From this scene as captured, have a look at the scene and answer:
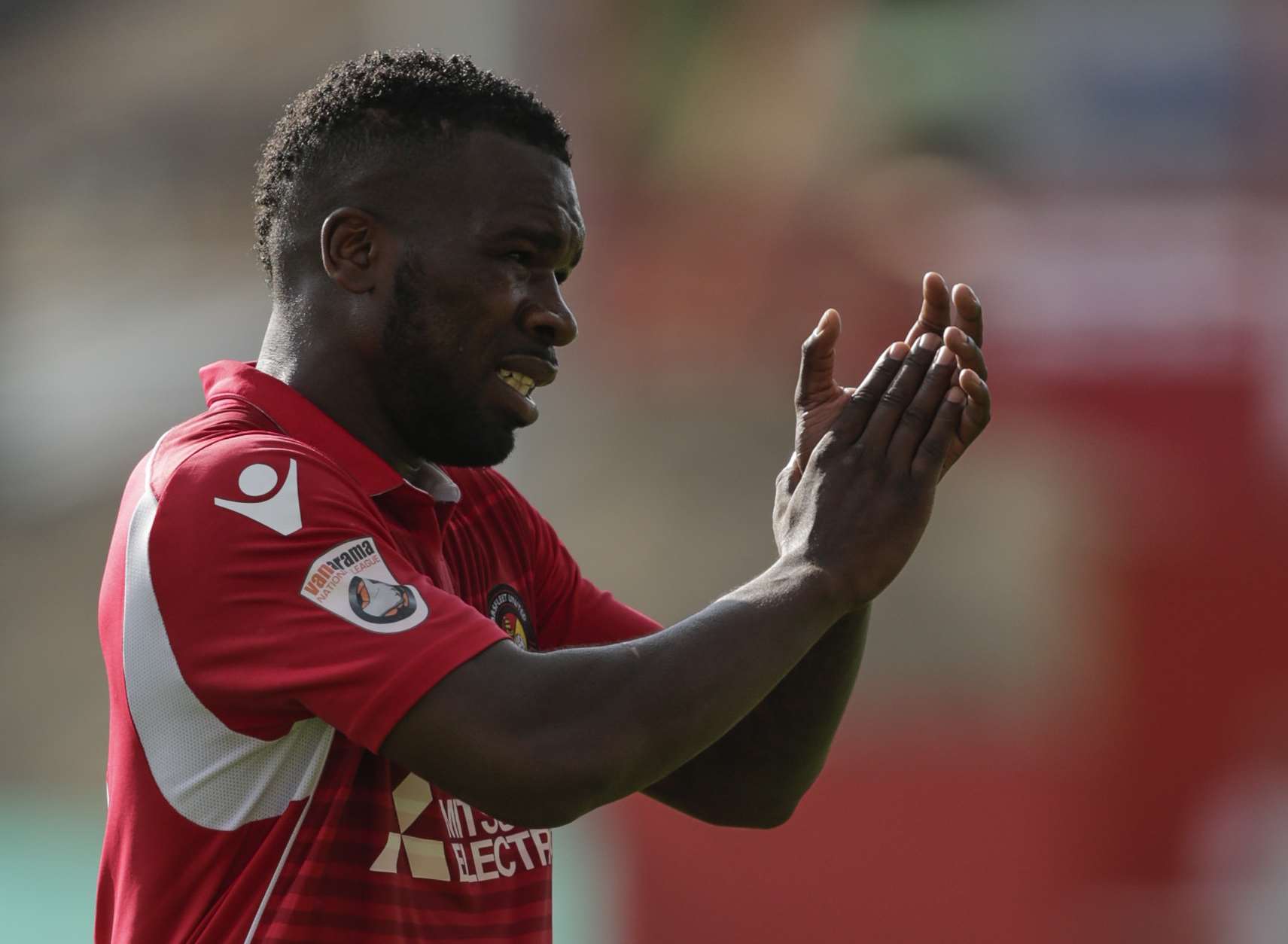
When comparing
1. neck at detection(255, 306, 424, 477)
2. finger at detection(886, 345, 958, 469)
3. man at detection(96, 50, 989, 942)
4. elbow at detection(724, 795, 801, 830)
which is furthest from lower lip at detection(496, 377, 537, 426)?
elbow at detection(724, 795, 801, 830)

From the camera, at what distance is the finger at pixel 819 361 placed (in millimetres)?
2047

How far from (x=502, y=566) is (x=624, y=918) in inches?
143

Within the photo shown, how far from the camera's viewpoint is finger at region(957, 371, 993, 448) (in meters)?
1.91

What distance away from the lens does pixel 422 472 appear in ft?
6.93

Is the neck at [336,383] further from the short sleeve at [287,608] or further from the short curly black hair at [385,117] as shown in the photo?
the short sleeve at [287,608]

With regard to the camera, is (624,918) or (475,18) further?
(475,18)

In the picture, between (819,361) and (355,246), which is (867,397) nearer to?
(819,361)

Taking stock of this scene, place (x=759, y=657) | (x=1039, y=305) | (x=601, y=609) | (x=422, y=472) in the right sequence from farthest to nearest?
(x=1039, y=305) → (x=601, y=609) → (x=422, y=472) → (x=759, y=657)

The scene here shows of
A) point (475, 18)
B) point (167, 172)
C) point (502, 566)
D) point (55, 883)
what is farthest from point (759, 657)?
point (167, 172)

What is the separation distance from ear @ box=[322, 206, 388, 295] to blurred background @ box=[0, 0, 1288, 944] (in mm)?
3825

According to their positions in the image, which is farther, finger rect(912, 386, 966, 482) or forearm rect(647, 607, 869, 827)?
forearm rect(647, 607, 869, 827)

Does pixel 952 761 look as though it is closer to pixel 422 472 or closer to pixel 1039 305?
pixel 1039 305

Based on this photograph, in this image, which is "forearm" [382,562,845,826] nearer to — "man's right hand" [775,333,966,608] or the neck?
"man's right hand" [775,333,966,608]

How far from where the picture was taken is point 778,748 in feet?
7.21
